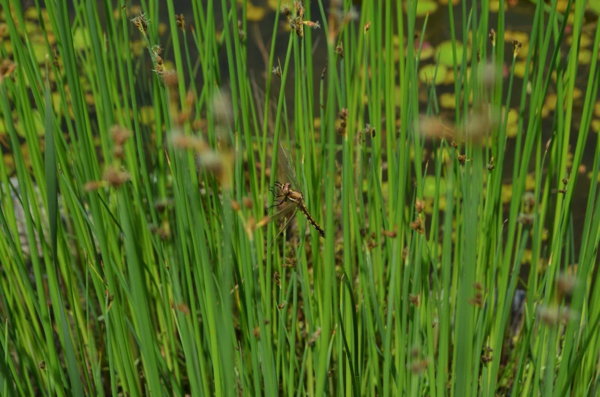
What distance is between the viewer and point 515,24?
226 centimetres

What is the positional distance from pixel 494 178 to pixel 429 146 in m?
1.34

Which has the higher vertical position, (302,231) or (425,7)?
(425,7)

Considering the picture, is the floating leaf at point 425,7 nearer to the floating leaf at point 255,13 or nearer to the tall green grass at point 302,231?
the floating leaf at point 255,13

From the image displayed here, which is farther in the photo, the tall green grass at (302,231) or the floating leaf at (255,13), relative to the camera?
the floating leaf at (255,13)

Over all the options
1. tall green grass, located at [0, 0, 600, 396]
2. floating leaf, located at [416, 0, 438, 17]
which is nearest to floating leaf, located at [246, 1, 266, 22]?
floating leaf, located at [416, 0, 438, 17]

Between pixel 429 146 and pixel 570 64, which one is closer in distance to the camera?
pixel 570 64

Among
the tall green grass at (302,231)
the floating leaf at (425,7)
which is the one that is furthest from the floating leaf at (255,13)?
the tall green grass at (302,231)

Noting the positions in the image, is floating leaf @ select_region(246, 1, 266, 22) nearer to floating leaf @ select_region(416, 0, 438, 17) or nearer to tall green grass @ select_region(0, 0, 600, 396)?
floating leaf @ select_region(416, 0, 438, 17)

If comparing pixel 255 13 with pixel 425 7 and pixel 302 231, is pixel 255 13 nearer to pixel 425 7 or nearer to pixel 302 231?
pixel 425 7

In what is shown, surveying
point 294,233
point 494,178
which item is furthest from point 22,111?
point 294,233

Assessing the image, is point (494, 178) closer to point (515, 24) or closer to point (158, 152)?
point (158, 152)

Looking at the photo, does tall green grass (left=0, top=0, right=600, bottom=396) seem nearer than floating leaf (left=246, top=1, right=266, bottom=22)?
Yes

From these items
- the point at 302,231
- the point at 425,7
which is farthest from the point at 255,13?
the point at 302,231

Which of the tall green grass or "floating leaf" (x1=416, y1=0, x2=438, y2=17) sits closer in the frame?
the tall green grass
